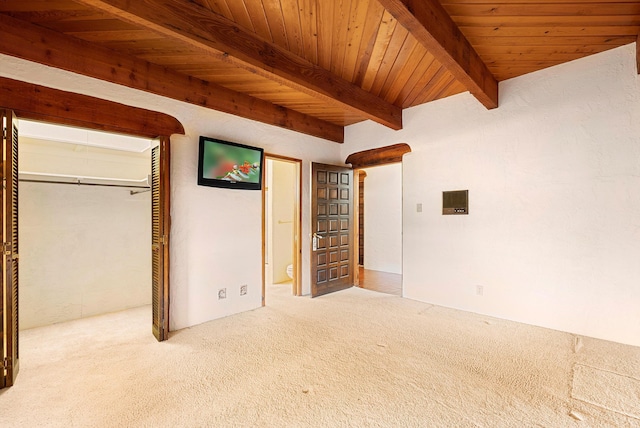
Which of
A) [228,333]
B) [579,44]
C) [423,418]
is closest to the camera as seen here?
[423,418]

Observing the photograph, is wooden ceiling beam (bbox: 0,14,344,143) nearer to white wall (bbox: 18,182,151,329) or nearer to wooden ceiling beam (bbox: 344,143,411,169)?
wooden ceiling beam (bbox: 344,143,411,169)

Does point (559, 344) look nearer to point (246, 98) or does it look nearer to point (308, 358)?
point (308, 358)

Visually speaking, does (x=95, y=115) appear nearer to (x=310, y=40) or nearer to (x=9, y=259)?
(x=9, y=259)

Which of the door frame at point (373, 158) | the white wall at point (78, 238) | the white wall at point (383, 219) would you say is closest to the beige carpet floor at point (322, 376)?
the white wall at point (78, 238)

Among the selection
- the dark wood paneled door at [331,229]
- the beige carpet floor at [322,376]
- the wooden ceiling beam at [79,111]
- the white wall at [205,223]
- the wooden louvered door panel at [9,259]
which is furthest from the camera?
the dark wood paneled door at [331,229]

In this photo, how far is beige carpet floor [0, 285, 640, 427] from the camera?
1.75 metres

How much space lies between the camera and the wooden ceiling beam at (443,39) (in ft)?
6.07

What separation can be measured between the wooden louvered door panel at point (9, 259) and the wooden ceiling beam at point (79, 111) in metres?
0.17

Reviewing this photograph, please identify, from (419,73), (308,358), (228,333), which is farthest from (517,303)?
(228,333)

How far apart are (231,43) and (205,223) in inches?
74.4

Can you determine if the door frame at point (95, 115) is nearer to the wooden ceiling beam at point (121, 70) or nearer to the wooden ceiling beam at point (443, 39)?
the wooden ceiling beam at point (121, 70)

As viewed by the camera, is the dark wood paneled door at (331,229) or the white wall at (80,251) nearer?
the white wall at (80,251)

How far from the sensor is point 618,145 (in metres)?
2.71

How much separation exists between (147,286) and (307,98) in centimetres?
324
